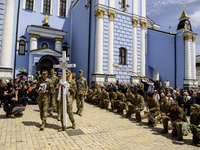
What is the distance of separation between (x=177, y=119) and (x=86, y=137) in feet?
10.3

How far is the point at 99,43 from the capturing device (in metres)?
16.3

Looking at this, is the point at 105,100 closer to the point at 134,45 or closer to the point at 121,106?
the point at 121,106

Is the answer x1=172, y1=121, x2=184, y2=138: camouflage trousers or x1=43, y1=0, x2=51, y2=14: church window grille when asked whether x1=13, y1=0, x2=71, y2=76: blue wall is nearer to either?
x1=43, y1=0, x2=51, y2=14: church window grille

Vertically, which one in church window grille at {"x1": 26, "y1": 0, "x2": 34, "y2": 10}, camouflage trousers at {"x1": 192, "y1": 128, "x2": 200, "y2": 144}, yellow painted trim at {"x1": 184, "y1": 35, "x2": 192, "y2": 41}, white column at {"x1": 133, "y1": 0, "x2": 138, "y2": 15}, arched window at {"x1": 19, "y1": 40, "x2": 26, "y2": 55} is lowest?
camouflage trousers at {"x1": 192, "y1": 128, "x2": 200, "y2": 144}

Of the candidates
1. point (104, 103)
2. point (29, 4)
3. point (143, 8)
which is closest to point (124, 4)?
point (143, 8)

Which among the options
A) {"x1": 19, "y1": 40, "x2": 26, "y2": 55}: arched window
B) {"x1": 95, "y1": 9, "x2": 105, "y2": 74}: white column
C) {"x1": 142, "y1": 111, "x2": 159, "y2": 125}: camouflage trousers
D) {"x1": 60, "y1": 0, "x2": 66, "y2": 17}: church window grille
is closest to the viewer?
{"x1": 142, "y1": 111, "x2": 159, "y2": 125}: camouflage trousers

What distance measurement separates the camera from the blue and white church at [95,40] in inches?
644

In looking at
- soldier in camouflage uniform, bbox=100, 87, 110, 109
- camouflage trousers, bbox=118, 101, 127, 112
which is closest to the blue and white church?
soldier in camouflage uniform, bbox=100, 87, 110, 109

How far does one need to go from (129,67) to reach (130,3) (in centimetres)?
755

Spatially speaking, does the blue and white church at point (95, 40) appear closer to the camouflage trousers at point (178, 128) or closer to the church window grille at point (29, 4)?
the church window grille at point (29, 4)

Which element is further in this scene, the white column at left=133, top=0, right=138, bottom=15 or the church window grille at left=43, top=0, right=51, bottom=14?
the church window grille at left=43, top=0, right=51, bottom=14

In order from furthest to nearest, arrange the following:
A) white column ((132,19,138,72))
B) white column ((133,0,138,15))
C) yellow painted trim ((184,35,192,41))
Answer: yellow painted trim ((184,35,192,41)), white column ((133,0,138,15)), white column ((132,19,138,72))

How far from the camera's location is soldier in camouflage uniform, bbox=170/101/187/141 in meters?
5.13

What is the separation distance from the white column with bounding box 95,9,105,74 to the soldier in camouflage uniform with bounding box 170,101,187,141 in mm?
10821
